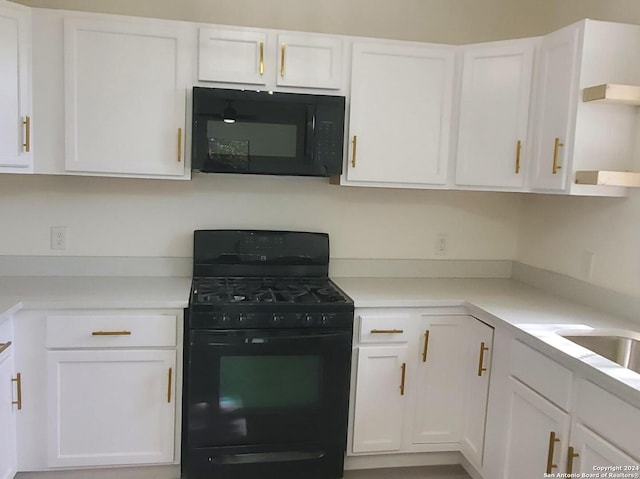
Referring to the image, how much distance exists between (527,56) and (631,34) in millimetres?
437

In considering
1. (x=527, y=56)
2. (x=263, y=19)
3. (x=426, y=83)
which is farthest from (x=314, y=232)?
(x=527, y=56)

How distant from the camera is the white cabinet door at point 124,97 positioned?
2.45 metres

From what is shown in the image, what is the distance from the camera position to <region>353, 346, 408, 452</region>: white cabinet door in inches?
101

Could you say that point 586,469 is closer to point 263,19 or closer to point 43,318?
point 43,318

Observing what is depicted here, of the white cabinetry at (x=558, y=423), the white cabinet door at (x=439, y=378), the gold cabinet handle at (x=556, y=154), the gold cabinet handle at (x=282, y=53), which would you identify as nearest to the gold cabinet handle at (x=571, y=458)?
the white cabinetry at (x=558, y=423)

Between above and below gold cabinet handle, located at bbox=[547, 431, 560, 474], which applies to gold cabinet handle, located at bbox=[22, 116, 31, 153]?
above

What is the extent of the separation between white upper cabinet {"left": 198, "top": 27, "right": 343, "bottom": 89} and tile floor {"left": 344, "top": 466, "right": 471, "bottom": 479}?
75.7 inches

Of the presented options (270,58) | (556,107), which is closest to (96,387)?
(270,58)

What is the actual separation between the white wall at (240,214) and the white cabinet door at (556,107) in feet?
2.21

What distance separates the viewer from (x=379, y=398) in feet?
8.50

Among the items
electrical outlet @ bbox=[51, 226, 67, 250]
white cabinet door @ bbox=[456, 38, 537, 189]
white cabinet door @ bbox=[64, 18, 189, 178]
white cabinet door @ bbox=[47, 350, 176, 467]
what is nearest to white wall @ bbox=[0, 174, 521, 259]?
electrical outlet @ bbox=[51, 226, 67, 250]

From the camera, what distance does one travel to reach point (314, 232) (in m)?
3.03

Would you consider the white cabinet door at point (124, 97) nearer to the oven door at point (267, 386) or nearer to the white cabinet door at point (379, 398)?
the oven door at point (267, 386)

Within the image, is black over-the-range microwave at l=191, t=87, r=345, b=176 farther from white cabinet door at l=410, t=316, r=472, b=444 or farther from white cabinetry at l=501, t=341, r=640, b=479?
white cabinetry at l=501, t=341, r=640, b=479
